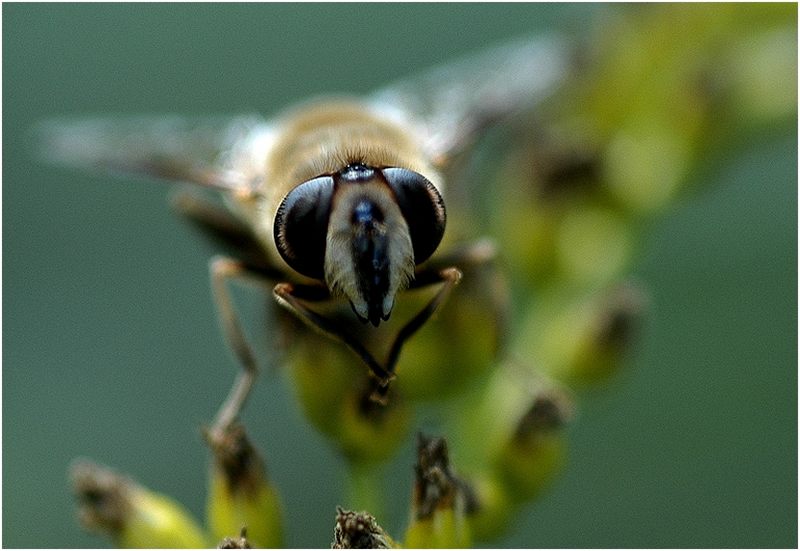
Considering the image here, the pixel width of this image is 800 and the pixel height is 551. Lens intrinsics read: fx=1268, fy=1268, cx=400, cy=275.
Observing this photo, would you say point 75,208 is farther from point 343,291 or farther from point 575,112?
point 343,291

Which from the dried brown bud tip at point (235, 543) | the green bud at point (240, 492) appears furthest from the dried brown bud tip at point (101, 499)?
the dried brown bud tip at point (235, 543)

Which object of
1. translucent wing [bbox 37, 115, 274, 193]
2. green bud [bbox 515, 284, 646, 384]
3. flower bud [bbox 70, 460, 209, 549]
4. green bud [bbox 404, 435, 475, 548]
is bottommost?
green bud [bbox 404, 435, 475, 548]

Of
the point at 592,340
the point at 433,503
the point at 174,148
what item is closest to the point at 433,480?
the point at 433,503

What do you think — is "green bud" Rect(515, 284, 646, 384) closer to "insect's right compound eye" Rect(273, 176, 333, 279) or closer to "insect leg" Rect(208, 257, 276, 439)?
"insect leg" Rect(208, 257, 276, 439)

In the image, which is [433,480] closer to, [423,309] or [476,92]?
[423,309]

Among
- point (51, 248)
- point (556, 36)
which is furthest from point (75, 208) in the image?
point (556, 36)

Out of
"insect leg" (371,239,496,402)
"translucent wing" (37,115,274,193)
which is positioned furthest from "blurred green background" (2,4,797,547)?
"insect leg" (371,239,496,402)
